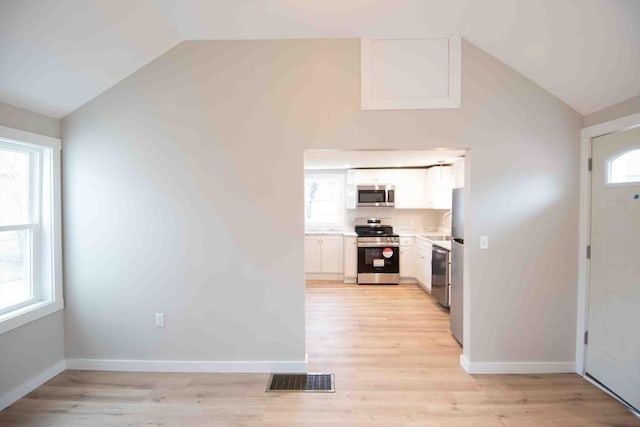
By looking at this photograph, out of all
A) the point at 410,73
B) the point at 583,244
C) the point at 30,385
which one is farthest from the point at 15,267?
the point at 583,244

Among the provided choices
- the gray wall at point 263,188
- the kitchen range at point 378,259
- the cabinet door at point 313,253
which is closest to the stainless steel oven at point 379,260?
the kitchen range at point 378,259

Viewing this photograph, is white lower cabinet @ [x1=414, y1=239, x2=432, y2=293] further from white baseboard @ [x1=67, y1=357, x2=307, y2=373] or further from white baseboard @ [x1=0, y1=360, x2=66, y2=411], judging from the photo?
white baseboard @ [x1=0, y1=360, x2=66, y2=411]

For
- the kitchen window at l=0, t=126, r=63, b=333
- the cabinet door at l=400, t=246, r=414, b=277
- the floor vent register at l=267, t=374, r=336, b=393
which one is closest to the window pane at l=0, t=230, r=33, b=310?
the kitchen window at l=0, t=126, r=63, b=333

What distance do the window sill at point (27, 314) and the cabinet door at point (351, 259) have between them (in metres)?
4.19

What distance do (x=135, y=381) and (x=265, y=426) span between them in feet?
4.45

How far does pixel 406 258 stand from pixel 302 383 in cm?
365

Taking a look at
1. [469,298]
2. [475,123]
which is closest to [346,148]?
[475,123]

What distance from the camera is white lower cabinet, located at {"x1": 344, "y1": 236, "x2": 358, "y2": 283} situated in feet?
19.1

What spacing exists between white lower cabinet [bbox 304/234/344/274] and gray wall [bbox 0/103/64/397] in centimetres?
387

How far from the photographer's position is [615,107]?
2426mm

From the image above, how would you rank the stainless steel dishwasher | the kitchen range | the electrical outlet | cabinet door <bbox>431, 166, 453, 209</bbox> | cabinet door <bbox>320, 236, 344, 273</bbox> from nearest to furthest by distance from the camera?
the electrical outlet < the stainless steel dishwasher < cabinet door <bbox>431, 166, 453, 209</bbox> < the kitchen range < cabinet door <bbox>320, 236, 344, 273</bbox>

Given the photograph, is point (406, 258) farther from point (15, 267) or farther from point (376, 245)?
point (15, 267)

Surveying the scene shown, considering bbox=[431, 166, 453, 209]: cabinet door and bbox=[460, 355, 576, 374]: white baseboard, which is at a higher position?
bbox=[431, 166, 453, 209]: cabinet door

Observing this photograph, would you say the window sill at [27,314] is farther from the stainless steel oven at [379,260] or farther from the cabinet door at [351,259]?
the stainless steel oven at [379,260]
